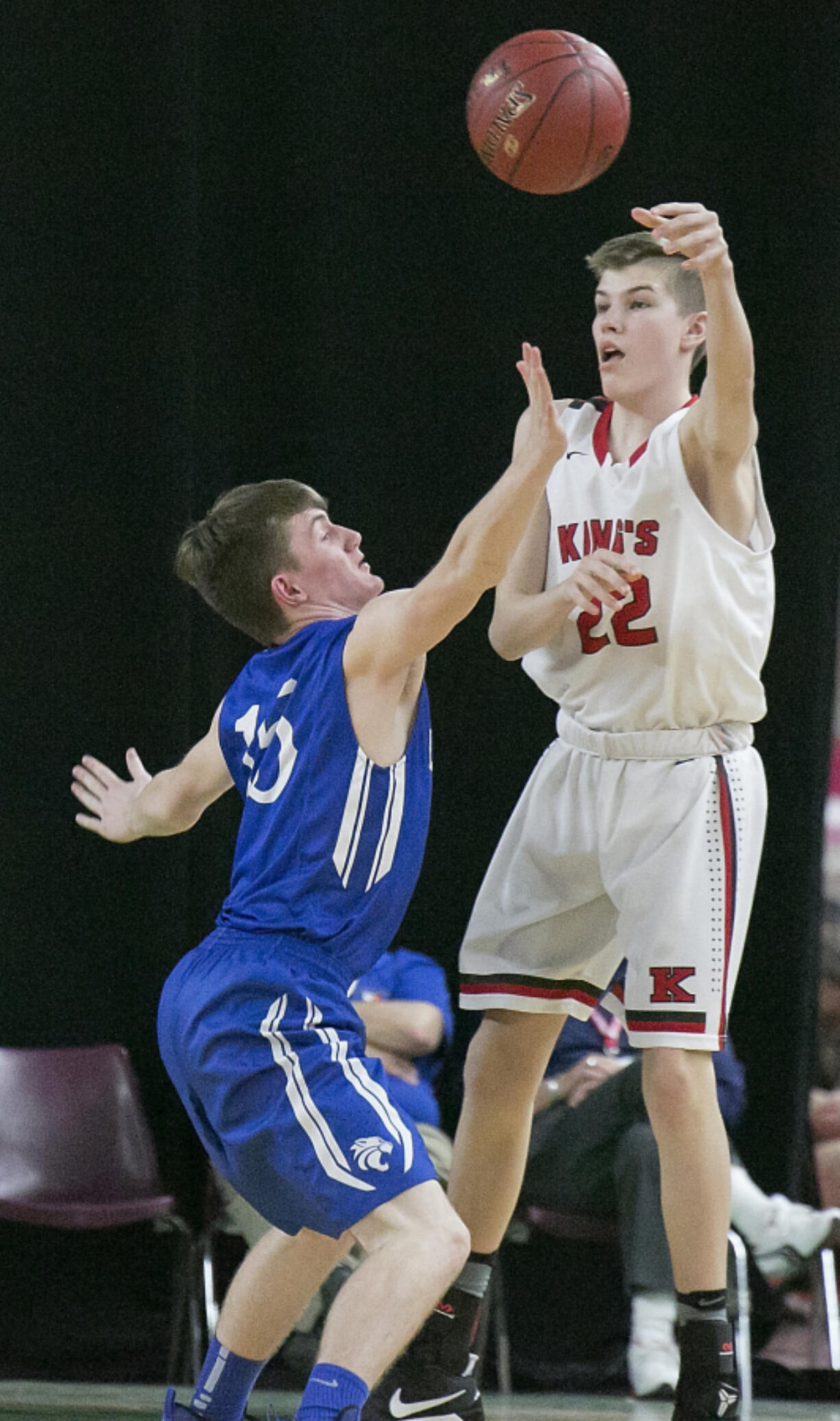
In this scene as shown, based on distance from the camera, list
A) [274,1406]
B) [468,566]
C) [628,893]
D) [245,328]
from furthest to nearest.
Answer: [245,328]
[274,1406]
[628,893]
[468,566]

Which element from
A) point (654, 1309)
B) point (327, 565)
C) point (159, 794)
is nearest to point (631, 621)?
point (327, 565)

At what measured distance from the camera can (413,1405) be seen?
3.75 m

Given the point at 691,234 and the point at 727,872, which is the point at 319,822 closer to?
the point at 727,872

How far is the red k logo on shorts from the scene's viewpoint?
3.65 metres

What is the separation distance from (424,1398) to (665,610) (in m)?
1.77

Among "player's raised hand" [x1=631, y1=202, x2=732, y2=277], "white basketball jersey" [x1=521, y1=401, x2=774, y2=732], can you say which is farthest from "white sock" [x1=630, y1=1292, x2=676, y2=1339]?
"player's raised hand" [x1=631, y1=202, x2=732, y2=277]

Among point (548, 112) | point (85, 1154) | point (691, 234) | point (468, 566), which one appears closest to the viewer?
point (468, 566)

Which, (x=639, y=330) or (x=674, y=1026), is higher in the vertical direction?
(x=639, y=330)

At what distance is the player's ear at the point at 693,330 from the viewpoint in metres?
3.97

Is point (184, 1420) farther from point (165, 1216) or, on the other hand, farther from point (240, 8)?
point (240, 8)

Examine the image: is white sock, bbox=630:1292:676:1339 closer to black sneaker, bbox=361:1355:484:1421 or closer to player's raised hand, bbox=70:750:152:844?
black sneaker, bbox=361:1355:484:1421

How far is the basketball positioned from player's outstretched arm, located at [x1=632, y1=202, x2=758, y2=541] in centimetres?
44

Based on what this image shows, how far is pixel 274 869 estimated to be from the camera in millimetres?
3328

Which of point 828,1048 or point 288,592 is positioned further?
point 828,1048
